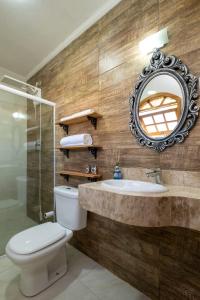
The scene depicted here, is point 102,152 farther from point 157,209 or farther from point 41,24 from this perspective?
point 41,24

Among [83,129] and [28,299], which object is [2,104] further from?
[28,299]

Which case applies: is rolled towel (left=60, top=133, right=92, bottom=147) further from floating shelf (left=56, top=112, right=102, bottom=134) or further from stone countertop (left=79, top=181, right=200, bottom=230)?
stone countertop (left=79, top=181, right=200, bottom=230)

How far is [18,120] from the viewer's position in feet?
7.80

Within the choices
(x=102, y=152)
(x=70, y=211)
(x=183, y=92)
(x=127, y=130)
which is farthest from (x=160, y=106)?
(x=70, y=211)

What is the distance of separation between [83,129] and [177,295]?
1.63 metres

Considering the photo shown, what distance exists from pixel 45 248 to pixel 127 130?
45.7 inches

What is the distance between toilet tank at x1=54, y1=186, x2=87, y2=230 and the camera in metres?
1.70

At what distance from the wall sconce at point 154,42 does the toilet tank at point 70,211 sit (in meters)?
1.41

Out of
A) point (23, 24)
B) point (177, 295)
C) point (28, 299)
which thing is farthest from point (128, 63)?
Answer: point (28, 299)

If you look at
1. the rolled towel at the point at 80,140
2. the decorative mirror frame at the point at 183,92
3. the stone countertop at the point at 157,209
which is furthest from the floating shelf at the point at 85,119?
the stone countertop at the point at 157,209

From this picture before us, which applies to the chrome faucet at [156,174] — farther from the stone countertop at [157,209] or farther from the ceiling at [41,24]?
the ceiling at [41,24]

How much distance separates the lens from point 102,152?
1.75 meters

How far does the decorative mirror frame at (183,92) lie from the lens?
1.16 meters

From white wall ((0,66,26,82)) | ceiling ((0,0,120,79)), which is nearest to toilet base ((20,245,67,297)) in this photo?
ceiling ((0,0,120,79))
